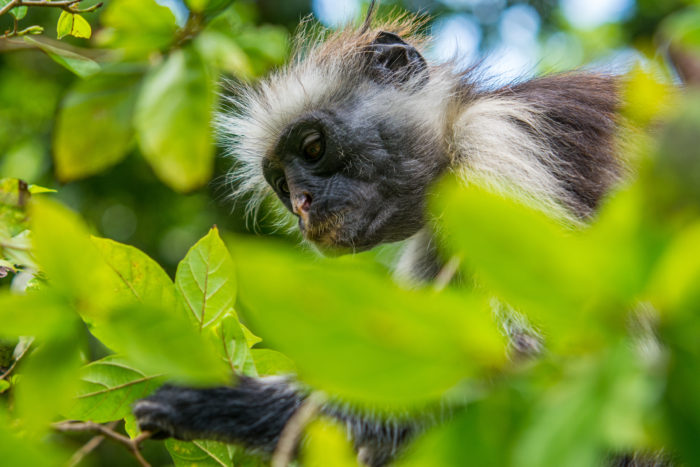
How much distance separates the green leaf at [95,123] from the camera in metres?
1.22

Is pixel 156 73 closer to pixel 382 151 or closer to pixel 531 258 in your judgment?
pixel 531 258

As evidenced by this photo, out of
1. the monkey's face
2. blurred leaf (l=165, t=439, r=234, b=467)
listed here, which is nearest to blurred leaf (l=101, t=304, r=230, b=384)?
blurred leaf (l=165, t=439, r=234, b=467)

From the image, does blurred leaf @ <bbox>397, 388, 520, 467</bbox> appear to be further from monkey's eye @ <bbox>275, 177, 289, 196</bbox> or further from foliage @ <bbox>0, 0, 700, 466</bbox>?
monkey's eye @ <bbox>275, 177, 289, 196</bbox>

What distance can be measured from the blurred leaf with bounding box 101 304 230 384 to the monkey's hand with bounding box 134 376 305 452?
190cm

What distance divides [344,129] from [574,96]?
1080mm

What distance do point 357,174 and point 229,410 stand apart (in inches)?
52.0

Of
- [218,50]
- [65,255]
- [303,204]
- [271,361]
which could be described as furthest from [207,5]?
[303,204]

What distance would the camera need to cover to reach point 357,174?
3.56m

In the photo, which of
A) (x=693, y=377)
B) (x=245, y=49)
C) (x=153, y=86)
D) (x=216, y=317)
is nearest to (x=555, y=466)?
(x=693, y=377)

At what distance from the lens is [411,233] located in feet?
12.4

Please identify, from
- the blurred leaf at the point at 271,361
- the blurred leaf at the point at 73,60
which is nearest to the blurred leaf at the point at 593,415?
the blurred leaf at the point at 73,60

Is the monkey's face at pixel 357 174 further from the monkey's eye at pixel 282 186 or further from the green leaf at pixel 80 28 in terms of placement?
the green leaf at pixel 80 28

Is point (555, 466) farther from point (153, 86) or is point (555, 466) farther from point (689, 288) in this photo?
point (153, 86)

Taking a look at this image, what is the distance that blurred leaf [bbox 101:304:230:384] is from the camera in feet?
2.40
